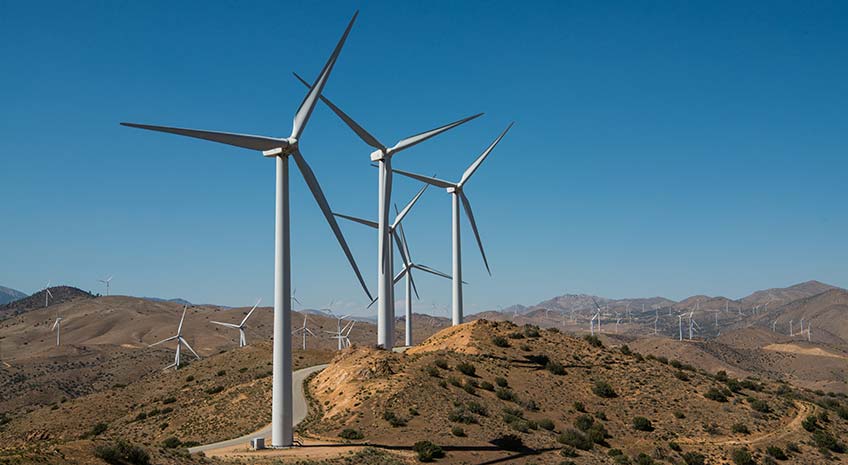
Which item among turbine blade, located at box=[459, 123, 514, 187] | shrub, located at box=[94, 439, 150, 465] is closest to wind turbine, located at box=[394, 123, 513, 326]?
turbine blade, located at box=[459, 123, 514, 187]

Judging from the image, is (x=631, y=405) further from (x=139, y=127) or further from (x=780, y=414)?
(x=139, y=127)

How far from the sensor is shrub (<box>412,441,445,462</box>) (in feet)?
155

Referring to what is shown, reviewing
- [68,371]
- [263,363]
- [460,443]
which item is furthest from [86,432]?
[68,371]

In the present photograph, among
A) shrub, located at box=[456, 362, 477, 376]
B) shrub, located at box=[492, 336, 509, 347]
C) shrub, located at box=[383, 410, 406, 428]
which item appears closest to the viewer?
shrub, located at box=[383, 410, 406, 428]

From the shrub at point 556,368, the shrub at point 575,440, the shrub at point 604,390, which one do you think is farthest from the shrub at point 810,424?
the shrub at point 575,440

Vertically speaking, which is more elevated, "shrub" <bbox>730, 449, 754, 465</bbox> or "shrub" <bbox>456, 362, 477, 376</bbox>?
"shrub" <bbox>456, 362, 477, 376</bbox>

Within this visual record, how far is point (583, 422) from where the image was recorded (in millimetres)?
63156

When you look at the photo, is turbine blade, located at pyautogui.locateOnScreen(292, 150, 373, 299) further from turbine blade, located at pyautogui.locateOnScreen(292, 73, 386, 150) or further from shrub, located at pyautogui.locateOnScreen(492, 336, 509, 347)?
shrub, located at pyautogui.locateOnScreen(492, 336, 509, 347)

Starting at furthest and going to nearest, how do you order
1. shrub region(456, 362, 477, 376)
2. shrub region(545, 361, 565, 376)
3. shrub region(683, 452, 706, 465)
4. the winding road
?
1. shrub region(545, 361, 565, 376)
2. shrub region(456, 362, 477, 376)
3. shrub region(683, 452, 706, 465)
4. the winding road

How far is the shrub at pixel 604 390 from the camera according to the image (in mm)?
72000

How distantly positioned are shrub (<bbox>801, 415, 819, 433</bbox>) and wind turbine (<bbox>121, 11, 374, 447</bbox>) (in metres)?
47.9

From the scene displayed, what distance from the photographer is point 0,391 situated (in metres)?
134

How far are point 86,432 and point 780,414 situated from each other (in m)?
75.1

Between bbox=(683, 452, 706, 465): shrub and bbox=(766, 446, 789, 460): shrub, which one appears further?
bbox=(766, 446, 789, 460): shrub
